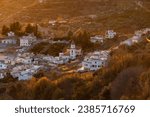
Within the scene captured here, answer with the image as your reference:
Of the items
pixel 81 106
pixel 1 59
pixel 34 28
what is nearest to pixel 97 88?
pixel 81 106

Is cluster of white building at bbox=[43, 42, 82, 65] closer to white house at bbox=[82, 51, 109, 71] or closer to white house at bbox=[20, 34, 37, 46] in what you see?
white house at bbox=[82, 51, 109, 71]

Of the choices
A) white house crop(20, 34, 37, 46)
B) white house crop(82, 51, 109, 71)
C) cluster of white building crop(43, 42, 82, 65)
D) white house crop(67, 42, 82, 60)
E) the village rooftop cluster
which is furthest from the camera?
white house crop(20, 34, 37, 46)

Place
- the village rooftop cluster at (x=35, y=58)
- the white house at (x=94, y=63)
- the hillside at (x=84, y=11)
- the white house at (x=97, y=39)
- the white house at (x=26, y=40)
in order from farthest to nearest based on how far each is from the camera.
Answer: the hillside at (x=84, y=11) < the white house at (x=26, y=40) < the white house at (x=97, y=39) < the village rooftop cluster at (x=35, y=58) < the white house at (x=94, y=63)

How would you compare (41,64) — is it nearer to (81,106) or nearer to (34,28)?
(34,28)

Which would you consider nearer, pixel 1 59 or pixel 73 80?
pixel 73 80

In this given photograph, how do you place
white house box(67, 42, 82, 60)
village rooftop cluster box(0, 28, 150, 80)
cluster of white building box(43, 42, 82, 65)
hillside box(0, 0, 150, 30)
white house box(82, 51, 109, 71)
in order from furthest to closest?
hillside box(0, 0, 150, 30) < white house box(67, 42, 82, 60) < cluster of white building box(43, 42, 82, 65) < village rooftop cluster box(0, 28, 150, 80) < white house box(82, 51, 109, 71)

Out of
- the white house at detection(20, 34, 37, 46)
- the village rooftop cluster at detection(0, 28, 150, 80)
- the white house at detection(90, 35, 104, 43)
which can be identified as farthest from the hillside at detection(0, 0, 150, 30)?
the village rooftop cluster at detection(0, 28, 150, 80)

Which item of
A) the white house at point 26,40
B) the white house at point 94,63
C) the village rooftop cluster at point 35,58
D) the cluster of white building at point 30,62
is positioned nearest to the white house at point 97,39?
the village rooftop cluster at point 35,58

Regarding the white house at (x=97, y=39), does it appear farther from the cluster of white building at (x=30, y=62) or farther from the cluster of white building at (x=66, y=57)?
the cluster of white building at (x=66, y=57)
